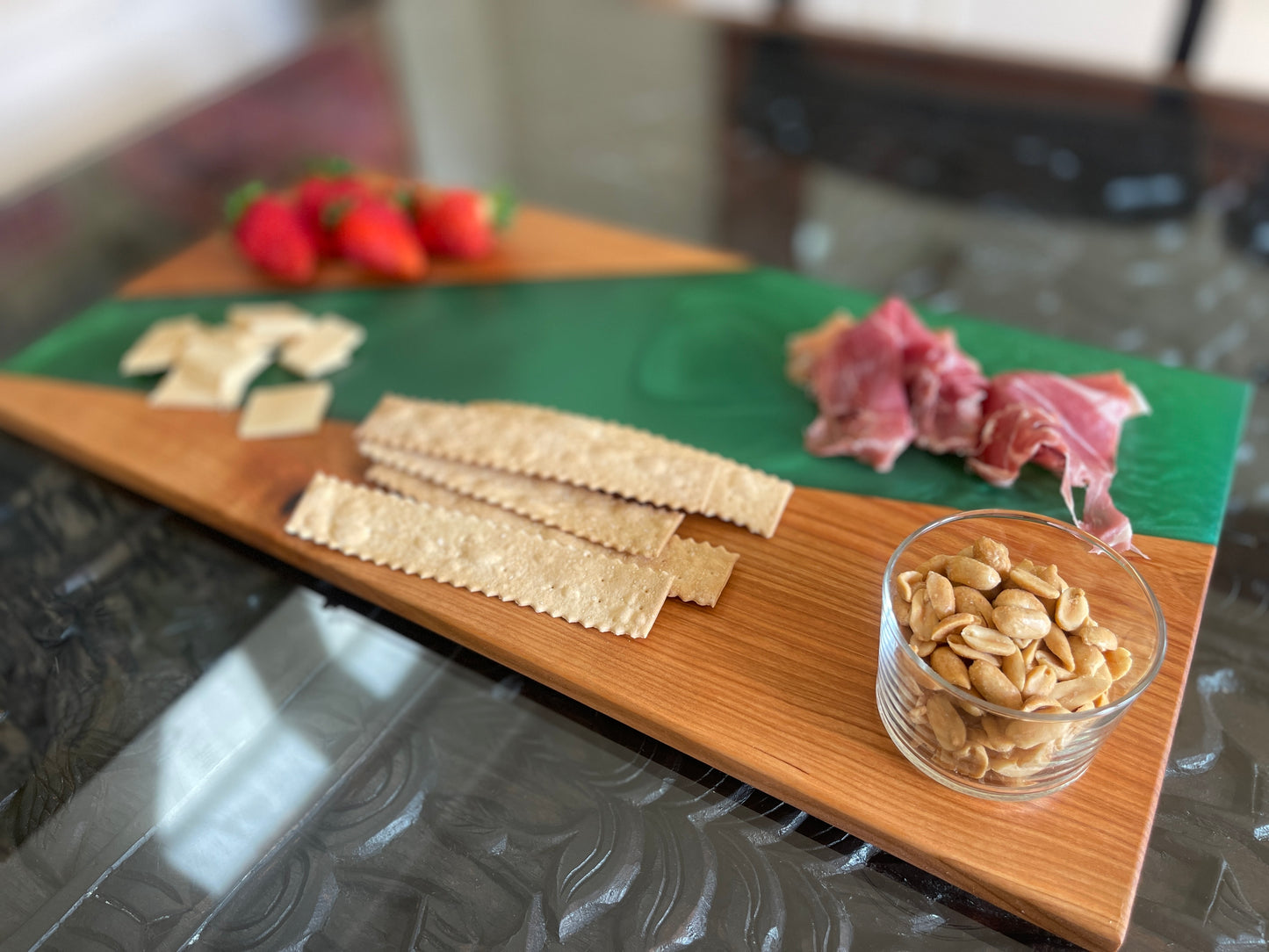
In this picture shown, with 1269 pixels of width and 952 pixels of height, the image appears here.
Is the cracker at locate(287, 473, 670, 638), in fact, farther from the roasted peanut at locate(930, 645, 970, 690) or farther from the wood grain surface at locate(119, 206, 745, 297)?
the wood grain surface at locate(119, 206, 745, 297)

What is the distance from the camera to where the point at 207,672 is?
3.21 ft

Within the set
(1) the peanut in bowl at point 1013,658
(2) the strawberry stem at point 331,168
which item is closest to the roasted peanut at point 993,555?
(1) the peanut in bowl at point 1013,658

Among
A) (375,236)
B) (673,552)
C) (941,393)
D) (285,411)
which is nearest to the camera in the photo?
(673,552)

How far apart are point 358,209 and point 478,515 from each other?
727mm

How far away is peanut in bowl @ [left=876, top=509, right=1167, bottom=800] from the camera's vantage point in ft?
2.39

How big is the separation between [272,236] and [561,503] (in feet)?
2.71

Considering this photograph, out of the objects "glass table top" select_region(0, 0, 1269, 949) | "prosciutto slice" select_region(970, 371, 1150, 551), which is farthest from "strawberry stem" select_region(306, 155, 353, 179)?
"prosciutto slice" select_region(970, 371, 1150, 551)

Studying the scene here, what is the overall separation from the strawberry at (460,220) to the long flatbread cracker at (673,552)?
609 mm

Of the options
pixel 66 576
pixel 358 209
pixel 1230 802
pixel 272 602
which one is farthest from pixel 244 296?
pixel 1230 802

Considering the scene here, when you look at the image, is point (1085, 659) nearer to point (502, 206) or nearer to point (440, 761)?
point (440, 761)

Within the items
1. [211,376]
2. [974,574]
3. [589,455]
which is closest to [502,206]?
[211,376]

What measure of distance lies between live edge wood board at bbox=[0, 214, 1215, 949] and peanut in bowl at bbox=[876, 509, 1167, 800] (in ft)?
0.14

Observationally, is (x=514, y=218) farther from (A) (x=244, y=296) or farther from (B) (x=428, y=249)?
(A) (x=244, y=296)

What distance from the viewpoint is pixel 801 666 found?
906 mm
